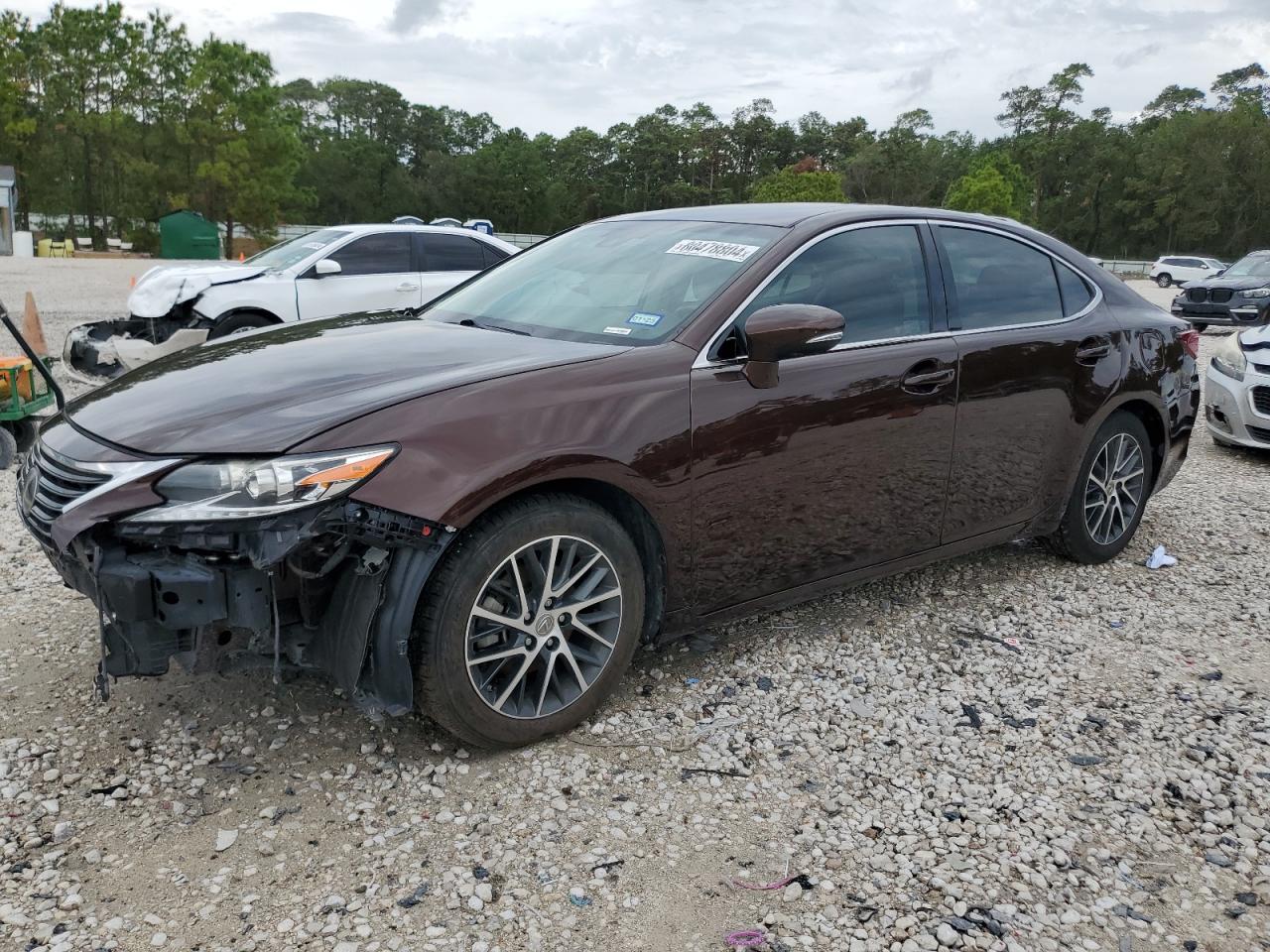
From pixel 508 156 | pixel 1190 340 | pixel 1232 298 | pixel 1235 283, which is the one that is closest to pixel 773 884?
pixel 1190 340

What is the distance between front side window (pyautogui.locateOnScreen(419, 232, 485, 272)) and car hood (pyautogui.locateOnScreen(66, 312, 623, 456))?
6784 mm

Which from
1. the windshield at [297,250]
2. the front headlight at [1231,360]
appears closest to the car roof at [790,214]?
the front headlight at [1231,360]

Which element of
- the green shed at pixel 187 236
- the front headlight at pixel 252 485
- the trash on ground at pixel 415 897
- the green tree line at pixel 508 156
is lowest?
the trash on ground at pixel 415 897

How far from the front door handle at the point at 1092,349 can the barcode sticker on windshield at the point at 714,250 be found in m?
1.80

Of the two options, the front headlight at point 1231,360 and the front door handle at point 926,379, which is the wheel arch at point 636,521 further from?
→ the front headlight at point 1231,360

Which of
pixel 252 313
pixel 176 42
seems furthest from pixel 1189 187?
pixel 252 313

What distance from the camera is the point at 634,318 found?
3.50 metres


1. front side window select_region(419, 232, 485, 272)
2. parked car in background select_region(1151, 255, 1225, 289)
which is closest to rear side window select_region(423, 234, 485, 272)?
front side window select_region(419, 232, 485, 272)

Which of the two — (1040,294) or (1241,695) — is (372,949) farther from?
(1040,294)

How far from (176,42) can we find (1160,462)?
58.9 metres

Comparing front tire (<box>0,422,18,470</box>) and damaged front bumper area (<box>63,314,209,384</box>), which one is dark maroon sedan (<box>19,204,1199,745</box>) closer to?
front tire (<box>0,422,18,470</box>)

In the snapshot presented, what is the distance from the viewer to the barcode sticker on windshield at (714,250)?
11.9ft

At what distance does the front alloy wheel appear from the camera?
115 inches

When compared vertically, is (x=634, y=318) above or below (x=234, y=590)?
above
